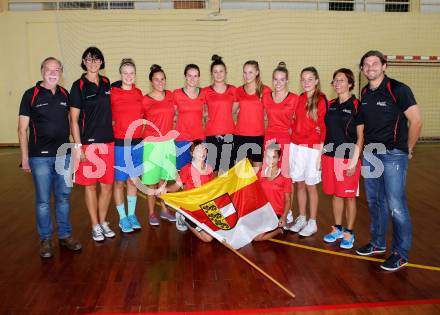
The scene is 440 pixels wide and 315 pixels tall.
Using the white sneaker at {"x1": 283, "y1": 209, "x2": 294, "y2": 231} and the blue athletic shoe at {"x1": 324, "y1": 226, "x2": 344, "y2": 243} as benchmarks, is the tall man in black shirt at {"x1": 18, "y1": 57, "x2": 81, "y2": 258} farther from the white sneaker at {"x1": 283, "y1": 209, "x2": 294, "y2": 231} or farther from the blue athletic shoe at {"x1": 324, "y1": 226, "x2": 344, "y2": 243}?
the blue athletic shoe at {"x1": 324, "y1": 226, "x2": 344, "y2": 243}

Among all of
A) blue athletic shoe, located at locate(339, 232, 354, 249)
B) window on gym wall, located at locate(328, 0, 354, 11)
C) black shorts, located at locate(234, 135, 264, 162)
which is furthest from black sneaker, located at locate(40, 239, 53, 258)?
window on gym wall, located at locate(328, 0, 354, 11)

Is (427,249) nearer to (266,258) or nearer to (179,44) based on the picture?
(266,258)

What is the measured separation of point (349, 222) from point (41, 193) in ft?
9.61

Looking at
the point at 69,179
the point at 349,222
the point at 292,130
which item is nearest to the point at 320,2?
the point at 292,130

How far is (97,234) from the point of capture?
412 cm

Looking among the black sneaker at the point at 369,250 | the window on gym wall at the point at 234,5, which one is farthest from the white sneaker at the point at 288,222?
the window on gym wall at the point at 234,5

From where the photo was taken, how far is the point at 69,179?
148 inches

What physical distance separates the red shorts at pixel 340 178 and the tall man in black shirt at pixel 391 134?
302 mm

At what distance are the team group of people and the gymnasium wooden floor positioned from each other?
0.19m

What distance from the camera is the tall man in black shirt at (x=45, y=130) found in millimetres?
3508

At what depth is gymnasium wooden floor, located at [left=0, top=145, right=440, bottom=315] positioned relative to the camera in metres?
2.84

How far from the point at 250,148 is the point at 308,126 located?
71cm

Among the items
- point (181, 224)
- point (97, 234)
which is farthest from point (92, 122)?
point (181, 224)

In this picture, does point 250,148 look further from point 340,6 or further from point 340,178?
point 340,6
